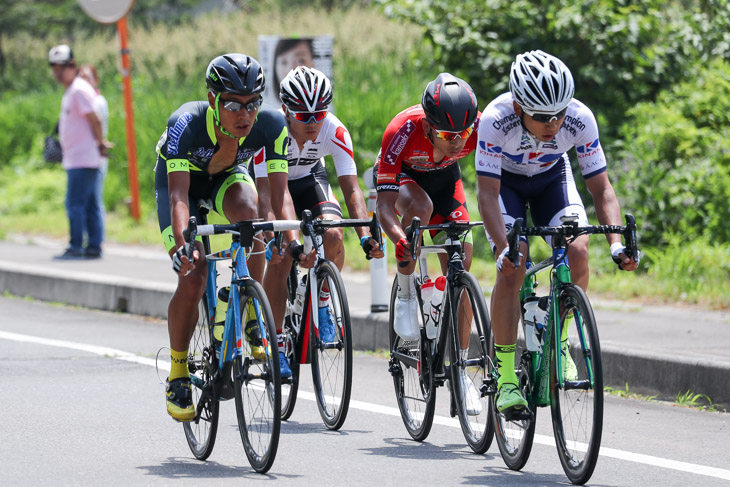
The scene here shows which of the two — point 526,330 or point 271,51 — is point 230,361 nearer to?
point 526,330

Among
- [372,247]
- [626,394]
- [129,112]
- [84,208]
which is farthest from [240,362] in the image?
[129,112]

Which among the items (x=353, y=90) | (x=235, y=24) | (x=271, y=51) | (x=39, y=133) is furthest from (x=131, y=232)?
(x=235, y=24)

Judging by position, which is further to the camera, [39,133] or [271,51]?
[39,133]

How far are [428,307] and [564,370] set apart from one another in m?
1.34

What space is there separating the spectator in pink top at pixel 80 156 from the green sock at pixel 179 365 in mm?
8171

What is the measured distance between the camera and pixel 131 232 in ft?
54.3

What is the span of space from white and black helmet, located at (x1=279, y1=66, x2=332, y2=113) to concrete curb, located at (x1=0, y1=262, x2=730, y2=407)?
8.52ft

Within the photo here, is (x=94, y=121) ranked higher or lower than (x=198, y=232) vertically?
higher

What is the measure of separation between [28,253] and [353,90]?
5.13 metres

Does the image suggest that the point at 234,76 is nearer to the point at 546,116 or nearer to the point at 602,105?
the point at 546,116

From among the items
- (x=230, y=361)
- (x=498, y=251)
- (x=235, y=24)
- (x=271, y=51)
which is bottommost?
(x=230, y=361)

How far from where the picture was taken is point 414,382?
7148 millimetres

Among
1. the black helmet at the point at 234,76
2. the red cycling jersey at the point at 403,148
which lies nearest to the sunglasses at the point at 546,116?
the red cycling jersey at the point at 403,148

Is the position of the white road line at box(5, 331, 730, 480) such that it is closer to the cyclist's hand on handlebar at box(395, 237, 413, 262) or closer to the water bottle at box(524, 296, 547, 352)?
the water bottle at box(524, 296, 547, 352)
